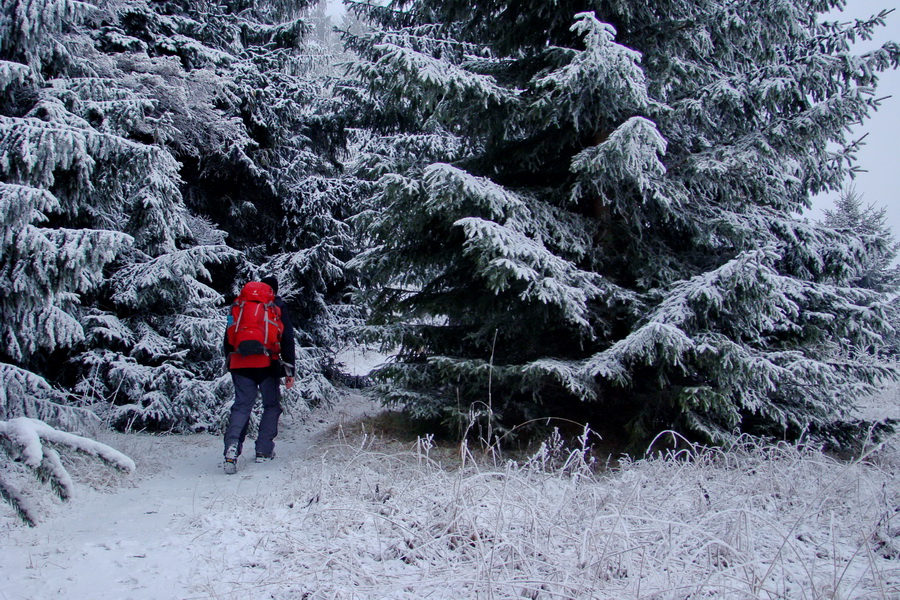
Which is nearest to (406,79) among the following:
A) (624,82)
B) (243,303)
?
(624,82)

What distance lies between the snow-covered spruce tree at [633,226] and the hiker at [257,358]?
1.06m

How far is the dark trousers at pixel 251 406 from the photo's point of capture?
5.36m

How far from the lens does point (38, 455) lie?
4.76ft

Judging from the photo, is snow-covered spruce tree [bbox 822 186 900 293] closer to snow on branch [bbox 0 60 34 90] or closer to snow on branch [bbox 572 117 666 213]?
snow on branch [bbox 572 117 666 213]

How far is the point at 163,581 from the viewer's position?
2.62 m

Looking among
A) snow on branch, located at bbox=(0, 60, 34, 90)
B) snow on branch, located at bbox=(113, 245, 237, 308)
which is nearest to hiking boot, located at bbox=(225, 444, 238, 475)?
snow on branch, located at bbox=(113, 245, 237, 308)

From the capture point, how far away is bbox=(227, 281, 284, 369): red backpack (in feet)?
17.6

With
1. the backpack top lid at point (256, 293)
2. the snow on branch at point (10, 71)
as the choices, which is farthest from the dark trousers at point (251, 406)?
the snow on branch at point (10, 71)

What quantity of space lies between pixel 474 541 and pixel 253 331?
3.41 m

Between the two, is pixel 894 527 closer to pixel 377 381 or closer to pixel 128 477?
pixel 377 381

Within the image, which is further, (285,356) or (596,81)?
(285,356)

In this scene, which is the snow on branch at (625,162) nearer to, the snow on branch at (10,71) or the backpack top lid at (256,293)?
the backpack top lid at (256,293)

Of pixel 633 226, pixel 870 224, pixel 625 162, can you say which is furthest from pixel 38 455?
pixel 870 224

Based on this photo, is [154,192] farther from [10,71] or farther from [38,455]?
[38,455]
